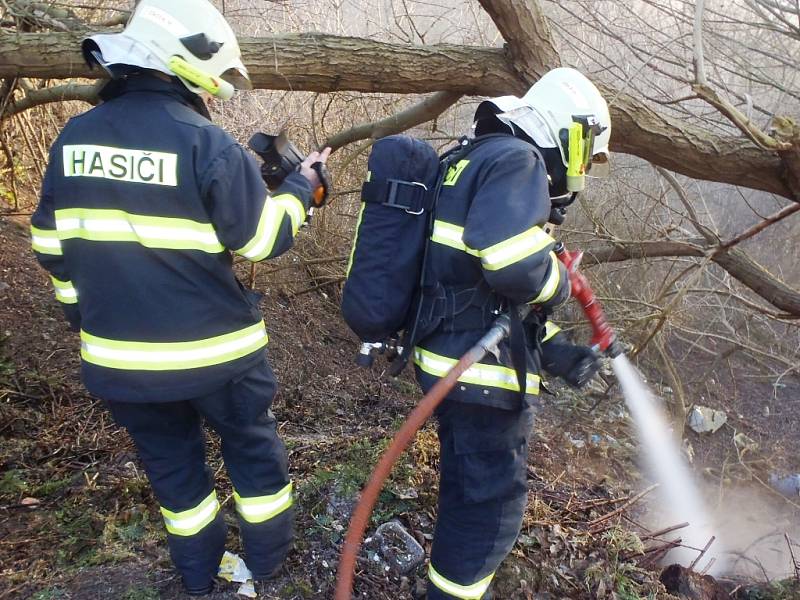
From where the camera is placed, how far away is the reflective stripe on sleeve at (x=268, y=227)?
1908 mm

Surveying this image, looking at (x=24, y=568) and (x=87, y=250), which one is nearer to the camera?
(x=87, y=250)

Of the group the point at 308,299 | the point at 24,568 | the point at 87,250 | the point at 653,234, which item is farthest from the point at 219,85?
the point at 653,234

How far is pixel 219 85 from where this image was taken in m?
1.95

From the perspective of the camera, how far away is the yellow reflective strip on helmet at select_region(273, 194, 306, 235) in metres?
2.03

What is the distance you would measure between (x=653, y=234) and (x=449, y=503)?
180 inches

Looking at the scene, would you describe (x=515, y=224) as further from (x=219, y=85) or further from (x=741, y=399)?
(x=741, y=399)

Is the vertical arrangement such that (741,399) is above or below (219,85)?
below

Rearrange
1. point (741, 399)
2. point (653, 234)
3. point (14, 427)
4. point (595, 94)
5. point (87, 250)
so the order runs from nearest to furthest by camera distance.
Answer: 1. point (87, 250)
2. point (595, 94)
3. point (14, 427)
4. point (653, 234)
5. point (741, 399)

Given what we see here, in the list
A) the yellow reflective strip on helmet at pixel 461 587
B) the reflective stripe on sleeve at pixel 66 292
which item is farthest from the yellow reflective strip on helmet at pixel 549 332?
the reflective stripe on sleeve at pixel 66 292

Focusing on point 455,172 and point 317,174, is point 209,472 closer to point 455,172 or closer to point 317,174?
point 317,174

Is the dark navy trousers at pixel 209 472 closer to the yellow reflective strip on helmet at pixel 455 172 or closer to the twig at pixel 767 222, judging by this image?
the yellow reflective strip on helmet at pixel 455 172

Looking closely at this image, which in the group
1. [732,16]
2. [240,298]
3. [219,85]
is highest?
[732,16]

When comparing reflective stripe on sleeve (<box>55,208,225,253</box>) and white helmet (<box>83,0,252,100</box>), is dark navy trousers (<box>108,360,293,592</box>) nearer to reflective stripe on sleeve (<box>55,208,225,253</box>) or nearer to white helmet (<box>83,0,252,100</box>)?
reflective stripe on sleeve (<box>55,208,225,253</box>)

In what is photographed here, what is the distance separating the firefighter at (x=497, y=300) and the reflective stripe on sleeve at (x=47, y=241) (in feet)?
4.37
